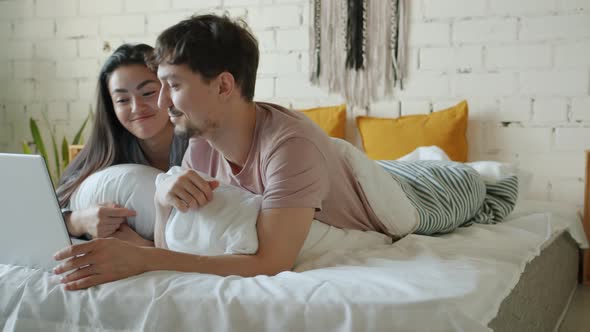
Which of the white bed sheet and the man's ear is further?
the man's ear

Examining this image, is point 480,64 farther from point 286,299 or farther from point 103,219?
point 286,299

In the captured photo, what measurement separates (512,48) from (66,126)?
2.61m

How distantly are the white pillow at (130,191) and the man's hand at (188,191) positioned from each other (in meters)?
0.26

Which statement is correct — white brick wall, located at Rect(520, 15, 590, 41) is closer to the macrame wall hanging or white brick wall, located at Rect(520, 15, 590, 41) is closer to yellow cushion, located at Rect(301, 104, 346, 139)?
the macrame wall hanging

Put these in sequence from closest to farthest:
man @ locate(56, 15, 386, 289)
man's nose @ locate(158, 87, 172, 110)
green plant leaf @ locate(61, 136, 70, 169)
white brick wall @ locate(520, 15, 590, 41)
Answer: man @ locate(56, 15, 386, 289) < man's nose @ locate(158, 87, 172, 110) < white brick wall @ locate(520, 15, 590, 41) < green plant leaf @ locate(61, 136, 70, 169)

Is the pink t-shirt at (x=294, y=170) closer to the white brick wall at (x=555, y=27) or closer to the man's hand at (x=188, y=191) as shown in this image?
the man's hand at (x=188, y=191)

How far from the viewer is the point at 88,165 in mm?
1945

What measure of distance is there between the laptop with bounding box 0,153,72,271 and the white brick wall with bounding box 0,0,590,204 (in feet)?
6.96

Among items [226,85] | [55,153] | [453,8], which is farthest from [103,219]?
[55,153]

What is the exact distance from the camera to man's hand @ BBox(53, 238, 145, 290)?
47.7 inches

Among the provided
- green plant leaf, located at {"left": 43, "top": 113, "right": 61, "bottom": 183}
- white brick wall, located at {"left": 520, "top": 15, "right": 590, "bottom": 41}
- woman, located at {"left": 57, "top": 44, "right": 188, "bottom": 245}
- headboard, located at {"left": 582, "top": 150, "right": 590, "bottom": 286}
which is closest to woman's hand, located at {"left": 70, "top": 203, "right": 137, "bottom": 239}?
woman, located at {"left": 57, "top": 44, "right": 188, "bottom": 245}

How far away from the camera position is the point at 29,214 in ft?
4.04

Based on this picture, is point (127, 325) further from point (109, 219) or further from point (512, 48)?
point (512, 48)

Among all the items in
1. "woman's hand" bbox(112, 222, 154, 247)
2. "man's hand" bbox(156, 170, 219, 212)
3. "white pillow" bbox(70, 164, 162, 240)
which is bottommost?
"woman's hand" bbox(112, 222, 154, 247)
